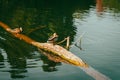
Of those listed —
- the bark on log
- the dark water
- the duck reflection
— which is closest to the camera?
the dark water

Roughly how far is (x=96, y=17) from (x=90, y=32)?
20.5 meters

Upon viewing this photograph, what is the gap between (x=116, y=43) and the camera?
46.8m

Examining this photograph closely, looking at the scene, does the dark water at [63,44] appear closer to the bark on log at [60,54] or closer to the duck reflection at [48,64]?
the duck reflection at [48,64]

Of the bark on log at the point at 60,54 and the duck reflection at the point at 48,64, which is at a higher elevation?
the bark on log at the point at 60,54

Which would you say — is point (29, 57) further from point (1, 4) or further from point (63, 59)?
point (1, 4)

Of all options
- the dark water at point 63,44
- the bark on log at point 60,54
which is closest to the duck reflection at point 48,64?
the dark water at point 63,44

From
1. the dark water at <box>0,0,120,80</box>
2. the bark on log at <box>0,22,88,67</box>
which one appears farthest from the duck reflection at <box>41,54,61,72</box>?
the bark on log at <box>0,22,88,67</box>

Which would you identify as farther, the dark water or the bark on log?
the bark on log

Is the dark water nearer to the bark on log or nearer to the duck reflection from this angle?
the duck reflection

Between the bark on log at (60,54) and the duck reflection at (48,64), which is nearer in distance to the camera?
the bark on log at (60,54)

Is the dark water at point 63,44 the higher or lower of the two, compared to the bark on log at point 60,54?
lower

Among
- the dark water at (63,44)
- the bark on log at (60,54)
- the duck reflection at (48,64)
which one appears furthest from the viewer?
the duck reflection at (48,64)

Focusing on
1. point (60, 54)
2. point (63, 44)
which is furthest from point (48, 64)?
point (63, 44)

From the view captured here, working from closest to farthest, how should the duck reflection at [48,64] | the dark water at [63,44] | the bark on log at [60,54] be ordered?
the dark water at [63,44] → the bark on log at [60,54] → the duck reflection at [48,64]
